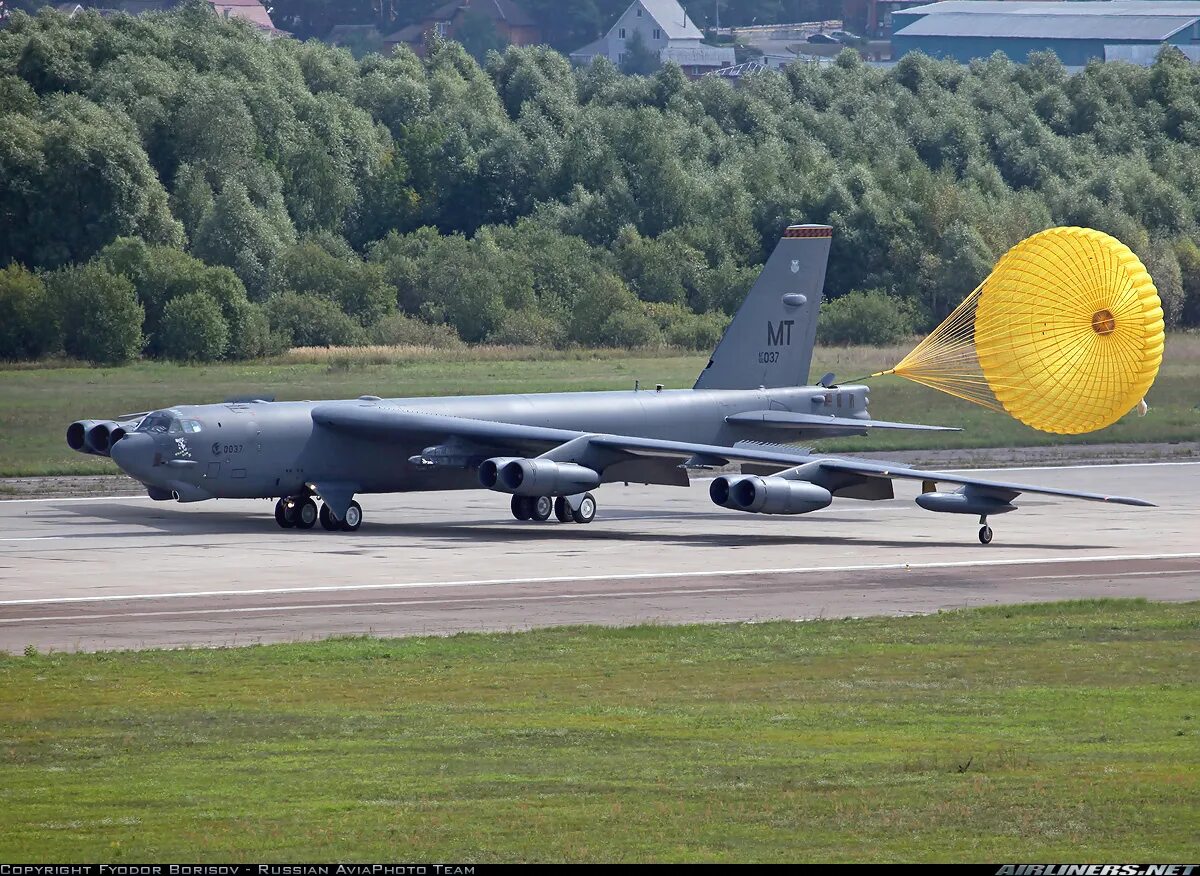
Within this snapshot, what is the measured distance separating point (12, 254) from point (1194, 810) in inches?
2577

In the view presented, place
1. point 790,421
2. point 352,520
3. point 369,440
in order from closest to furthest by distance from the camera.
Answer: point 352,520 → point 369,440 → point 790,421

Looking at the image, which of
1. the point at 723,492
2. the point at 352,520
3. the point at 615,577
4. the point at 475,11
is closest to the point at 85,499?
the point at 352,520

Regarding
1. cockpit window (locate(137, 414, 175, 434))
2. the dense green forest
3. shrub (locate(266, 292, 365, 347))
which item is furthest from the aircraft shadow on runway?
shrub (locate(266, 292, 365, 347))

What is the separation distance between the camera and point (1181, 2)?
182625 mm

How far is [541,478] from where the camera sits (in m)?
34.2

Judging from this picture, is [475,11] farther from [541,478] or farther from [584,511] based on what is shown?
[541,478]

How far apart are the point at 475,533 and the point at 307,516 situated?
310cm

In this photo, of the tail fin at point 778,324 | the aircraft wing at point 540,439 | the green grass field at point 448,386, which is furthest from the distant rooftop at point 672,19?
the aircraft wing at point 540,439

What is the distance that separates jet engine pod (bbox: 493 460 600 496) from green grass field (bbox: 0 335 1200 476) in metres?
13.8

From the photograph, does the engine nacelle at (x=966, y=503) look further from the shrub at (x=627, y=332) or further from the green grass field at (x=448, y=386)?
the shrub at (x=627, y=332)

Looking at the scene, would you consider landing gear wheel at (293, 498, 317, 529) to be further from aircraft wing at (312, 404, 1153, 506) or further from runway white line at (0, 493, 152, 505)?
runway white line at (0, 493, 152, 505)

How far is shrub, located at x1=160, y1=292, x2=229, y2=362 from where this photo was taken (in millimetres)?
65375

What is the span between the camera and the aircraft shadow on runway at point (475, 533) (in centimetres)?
3356

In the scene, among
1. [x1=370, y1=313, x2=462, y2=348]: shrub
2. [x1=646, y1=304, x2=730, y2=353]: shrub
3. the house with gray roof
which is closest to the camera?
[x1=646, y1=304, x2=730, y2=353]: shrub
